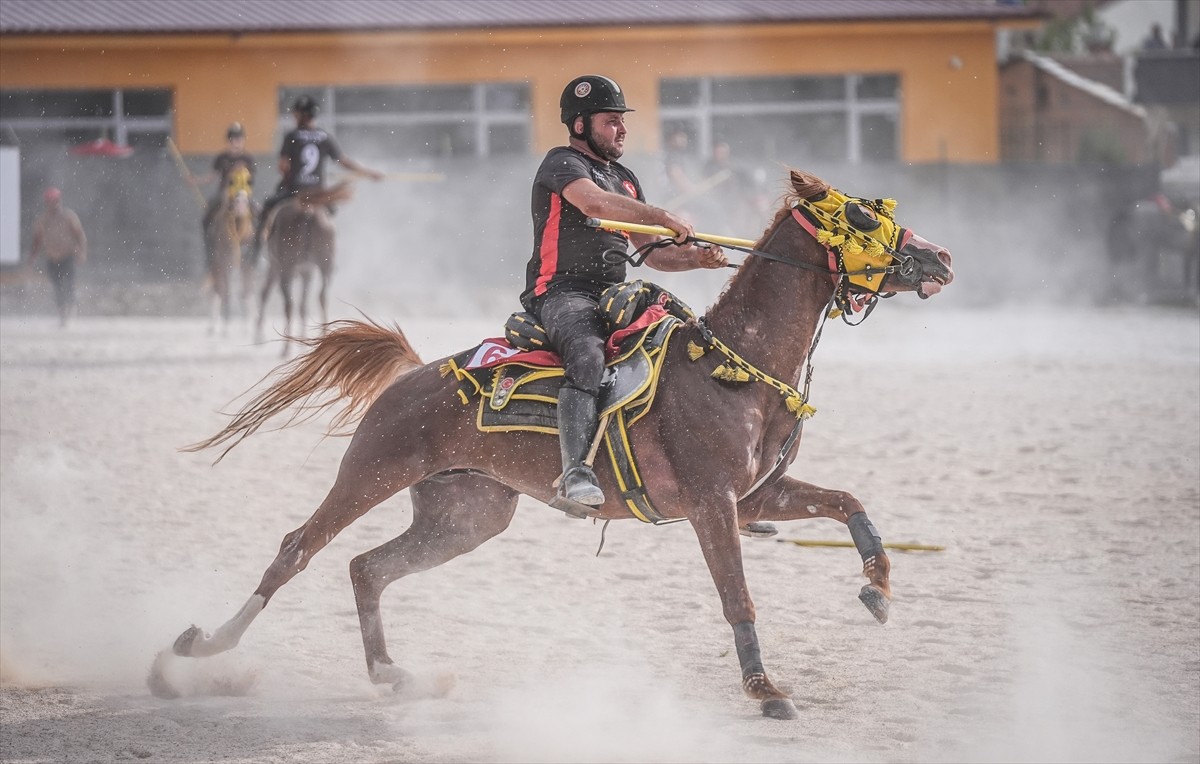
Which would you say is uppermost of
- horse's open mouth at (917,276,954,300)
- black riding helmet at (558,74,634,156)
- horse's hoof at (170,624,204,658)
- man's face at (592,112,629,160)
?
black riding helmet at (558,74,634,156)

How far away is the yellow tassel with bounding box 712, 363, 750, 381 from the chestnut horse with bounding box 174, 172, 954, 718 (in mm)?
29

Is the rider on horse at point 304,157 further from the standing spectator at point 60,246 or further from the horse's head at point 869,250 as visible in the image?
the horse's head at point 869,250

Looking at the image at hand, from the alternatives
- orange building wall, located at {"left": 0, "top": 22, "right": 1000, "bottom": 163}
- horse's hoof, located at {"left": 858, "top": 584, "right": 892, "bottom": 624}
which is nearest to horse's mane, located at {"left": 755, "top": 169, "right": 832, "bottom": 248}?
horse's hoof, located at {"left": 858, "top": 584, "right": 892, "bottom": 624}

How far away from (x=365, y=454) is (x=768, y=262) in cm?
164

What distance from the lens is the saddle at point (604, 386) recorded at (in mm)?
5133

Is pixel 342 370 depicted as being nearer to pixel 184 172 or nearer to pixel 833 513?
pixel 833 513

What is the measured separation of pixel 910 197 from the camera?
19.8 meters

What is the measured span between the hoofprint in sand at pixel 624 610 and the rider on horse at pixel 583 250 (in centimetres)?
104

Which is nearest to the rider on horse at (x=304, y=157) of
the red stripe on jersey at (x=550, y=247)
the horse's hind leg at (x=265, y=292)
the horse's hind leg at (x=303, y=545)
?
the horse's hind leg at (x=265, y=292)

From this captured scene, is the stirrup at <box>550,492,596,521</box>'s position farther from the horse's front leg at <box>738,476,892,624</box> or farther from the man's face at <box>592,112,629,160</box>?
the man's face at <box>592,112,629,160</box>

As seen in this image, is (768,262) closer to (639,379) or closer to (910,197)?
(639,379)

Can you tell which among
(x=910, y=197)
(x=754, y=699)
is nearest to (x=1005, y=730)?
(x=754, y=699)

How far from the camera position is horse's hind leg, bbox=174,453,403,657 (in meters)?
5.46

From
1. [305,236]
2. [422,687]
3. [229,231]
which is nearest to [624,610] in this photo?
[422,687]
